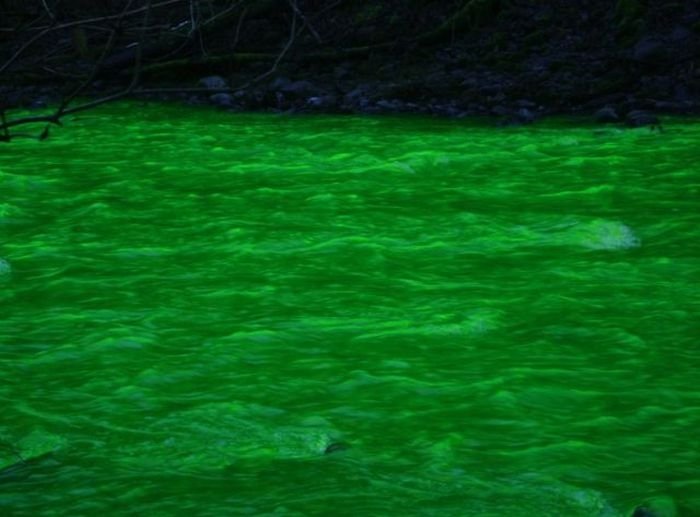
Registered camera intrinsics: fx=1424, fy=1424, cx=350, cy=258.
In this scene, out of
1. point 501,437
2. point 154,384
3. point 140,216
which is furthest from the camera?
point 140,216

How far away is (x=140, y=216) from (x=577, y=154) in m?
2.71

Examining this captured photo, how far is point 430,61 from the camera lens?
12.0m

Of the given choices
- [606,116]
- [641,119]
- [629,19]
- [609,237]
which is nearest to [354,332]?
[609,237]

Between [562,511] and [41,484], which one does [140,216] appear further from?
[562,511]

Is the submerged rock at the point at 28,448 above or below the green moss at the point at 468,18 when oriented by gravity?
above

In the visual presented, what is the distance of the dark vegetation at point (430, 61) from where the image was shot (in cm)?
1048

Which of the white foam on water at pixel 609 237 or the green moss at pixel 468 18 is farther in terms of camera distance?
the green moss at pixel 468 18

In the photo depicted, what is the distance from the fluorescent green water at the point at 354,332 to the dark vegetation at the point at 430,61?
228 centimetres

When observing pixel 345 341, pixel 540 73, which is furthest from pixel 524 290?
pixel 540 73

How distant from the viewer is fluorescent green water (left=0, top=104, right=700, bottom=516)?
3.46m

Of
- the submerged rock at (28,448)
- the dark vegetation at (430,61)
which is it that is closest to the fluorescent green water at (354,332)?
the submerged rock at (28,448)

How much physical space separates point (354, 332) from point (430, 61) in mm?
7491

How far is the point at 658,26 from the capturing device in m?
11.7

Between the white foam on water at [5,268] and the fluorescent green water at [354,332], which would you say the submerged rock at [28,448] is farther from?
the white foam on water at [5,268]
